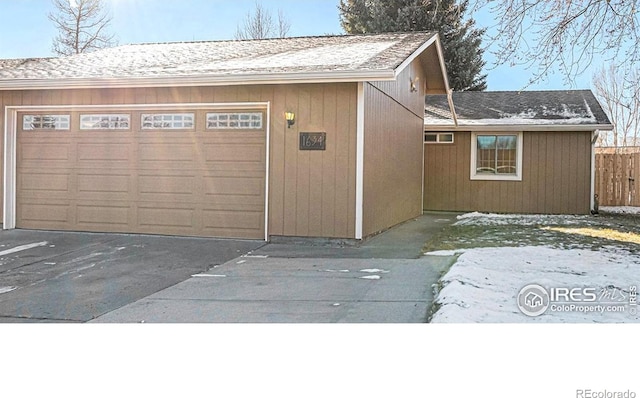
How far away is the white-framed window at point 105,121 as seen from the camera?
8.59m

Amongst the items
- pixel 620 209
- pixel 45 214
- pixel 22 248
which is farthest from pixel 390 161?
pixel 620 209

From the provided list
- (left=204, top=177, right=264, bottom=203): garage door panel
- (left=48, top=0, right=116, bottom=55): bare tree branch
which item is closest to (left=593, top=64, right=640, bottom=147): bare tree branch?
(left=204, top=177, right=264, bottom=203): garage door panel

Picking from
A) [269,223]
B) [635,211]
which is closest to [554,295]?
[269,223]

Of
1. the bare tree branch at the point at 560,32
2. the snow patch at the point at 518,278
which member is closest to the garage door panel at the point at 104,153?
the snow patch at the point at 518,278

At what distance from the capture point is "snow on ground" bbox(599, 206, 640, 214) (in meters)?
13.6

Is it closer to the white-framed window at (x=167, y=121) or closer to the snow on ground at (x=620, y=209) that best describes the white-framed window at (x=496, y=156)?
the snow on ground at (x=620, y=209)

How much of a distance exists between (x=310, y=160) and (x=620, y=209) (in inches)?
397

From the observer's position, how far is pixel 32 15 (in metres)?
7.26

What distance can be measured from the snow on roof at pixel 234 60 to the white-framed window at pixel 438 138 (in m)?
3.67

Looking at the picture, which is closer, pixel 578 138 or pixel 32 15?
pixel 32 15

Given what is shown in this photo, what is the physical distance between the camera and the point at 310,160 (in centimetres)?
779

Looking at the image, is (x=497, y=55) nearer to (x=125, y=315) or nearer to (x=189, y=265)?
(x=189, y=265)

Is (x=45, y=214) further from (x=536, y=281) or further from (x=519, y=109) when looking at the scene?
(x=519, y=109)
